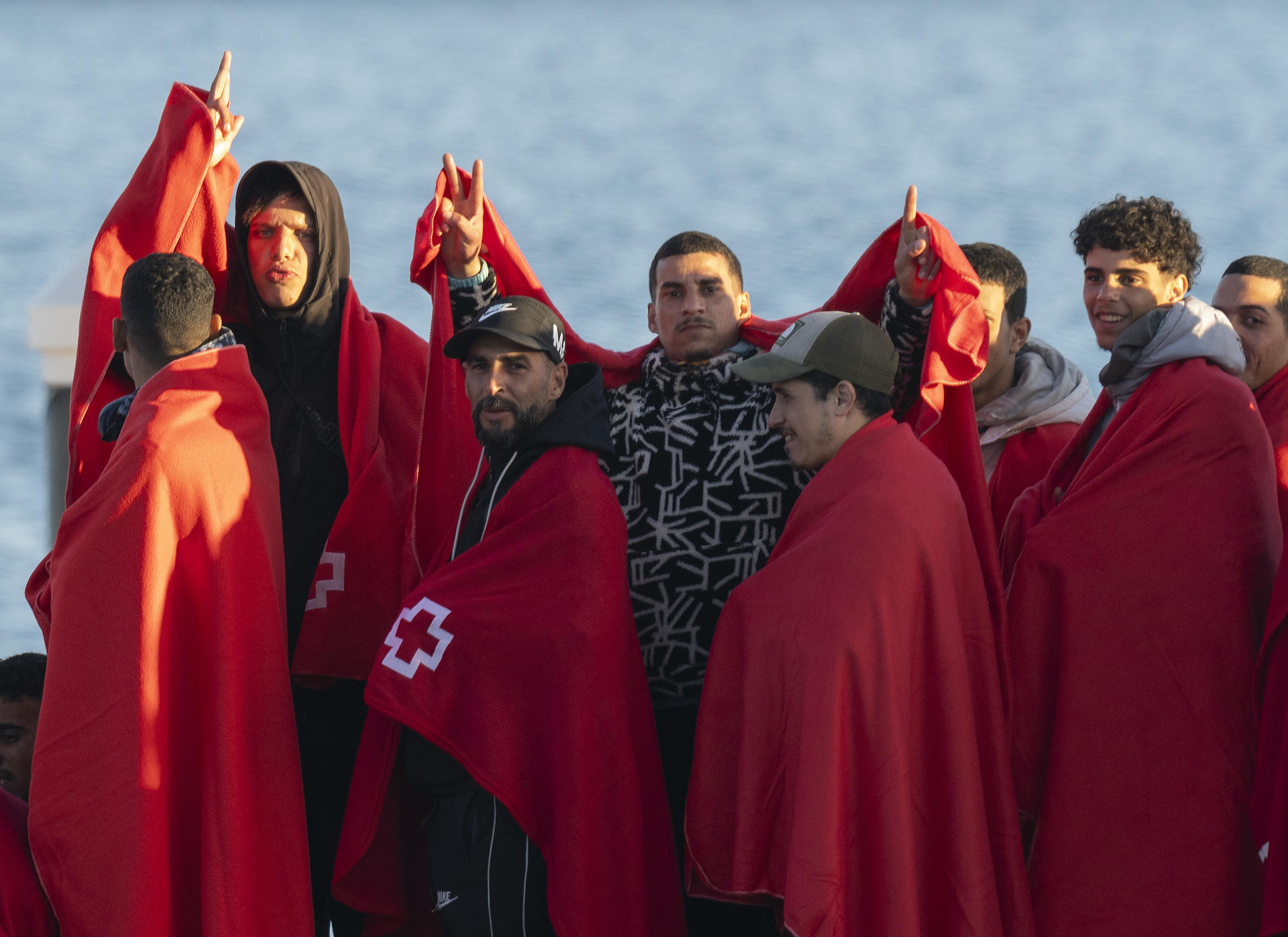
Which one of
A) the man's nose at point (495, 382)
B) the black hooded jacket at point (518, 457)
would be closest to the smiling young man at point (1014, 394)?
the black hooded jacket at point (518, 457)

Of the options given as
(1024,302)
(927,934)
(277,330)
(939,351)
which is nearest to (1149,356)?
(939,351)

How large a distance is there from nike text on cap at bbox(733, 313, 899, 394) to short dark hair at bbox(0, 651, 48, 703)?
206 cm

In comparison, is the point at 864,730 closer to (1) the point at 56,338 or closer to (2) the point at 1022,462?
(2) the point at 1022,462

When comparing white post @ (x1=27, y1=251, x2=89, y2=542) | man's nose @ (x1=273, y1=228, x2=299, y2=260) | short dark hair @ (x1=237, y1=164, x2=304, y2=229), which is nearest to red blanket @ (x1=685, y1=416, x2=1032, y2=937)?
man's nose @ (x1=273, y1=228, x2=299, y2=260)

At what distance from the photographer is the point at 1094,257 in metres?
4.16

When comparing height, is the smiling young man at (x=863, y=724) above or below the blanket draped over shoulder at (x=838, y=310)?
below

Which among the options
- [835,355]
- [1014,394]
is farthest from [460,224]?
[1014,394]

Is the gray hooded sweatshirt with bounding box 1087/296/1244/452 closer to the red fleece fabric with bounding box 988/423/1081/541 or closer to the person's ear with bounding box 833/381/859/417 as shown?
the red fleece fabric with bounding box 988/423/1081/541

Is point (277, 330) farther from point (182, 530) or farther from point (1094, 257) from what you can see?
point (1094, 257)

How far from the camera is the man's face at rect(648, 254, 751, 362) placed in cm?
418

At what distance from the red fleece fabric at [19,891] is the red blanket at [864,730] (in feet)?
4.98

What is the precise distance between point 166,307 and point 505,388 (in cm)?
85

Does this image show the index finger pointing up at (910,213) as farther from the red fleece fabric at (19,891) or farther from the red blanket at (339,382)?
the red fleece fabric at (19,891)

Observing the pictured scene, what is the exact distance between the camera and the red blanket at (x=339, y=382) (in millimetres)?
3945
